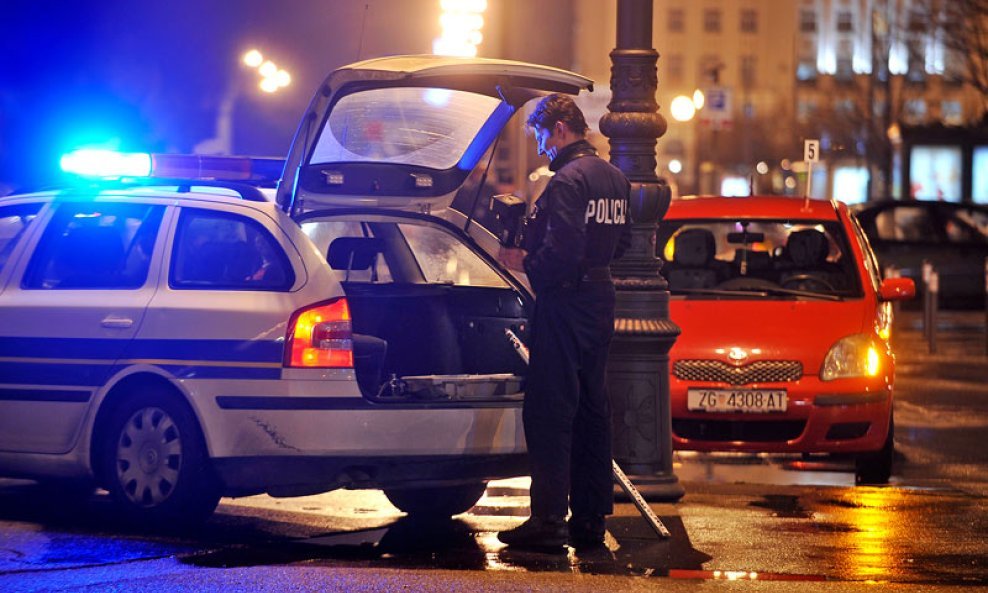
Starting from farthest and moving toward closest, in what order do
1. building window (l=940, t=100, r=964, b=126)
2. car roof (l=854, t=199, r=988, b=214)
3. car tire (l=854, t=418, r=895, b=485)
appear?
building window (l=940, t=100, r=964, b=126) → car roof (l=854, t=199, r=988, b=214) → car tire (l=854, t=418, r=895, b=485)

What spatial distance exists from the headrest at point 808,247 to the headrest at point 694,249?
468 millimetres

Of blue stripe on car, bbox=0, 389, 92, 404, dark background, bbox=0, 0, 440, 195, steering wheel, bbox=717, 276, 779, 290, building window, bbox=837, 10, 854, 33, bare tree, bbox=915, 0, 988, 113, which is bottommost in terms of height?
blue stripe on car, bbox=0, 389, 92, 404

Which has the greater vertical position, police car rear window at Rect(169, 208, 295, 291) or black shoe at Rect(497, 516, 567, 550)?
police car rear window at Rect(169, 208, 295, 291)

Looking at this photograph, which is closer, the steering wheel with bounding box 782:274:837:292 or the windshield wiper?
the windshield wiper

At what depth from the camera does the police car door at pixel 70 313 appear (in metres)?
7.62

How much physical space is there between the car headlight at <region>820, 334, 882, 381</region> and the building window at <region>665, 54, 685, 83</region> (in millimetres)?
117837

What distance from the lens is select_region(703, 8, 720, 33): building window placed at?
12769 cm

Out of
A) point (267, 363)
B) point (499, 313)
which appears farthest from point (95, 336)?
point (499, 313)

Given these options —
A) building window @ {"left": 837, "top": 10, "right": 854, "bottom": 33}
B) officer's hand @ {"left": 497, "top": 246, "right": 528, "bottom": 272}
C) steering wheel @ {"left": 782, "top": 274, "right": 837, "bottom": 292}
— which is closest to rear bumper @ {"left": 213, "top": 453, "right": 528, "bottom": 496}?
officer's hand @ {"left": 497, "top": 246, "right": 528, "bottom": 272}

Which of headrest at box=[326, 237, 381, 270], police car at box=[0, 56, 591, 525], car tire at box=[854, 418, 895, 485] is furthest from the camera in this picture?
car tire at box=[854, 418, 895, 485]

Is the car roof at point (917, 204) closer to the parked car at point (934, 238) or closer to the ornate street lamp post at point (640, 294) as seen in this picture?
the parked car at point (934, 238)

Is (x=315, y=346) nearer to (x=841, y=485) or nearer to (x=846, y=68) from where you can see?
(x=841, y=485)

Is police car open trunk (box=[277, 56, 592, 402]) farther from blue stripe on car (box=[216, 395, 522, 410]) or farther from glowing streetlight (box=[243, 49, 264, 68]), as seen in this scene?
glowing streetlight (box=[243, 49, 264, 68])

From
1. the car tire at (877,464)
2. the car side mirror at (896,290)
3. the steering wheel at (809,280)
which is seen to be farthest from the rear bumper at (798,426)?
the steering wheel at (809,280)
